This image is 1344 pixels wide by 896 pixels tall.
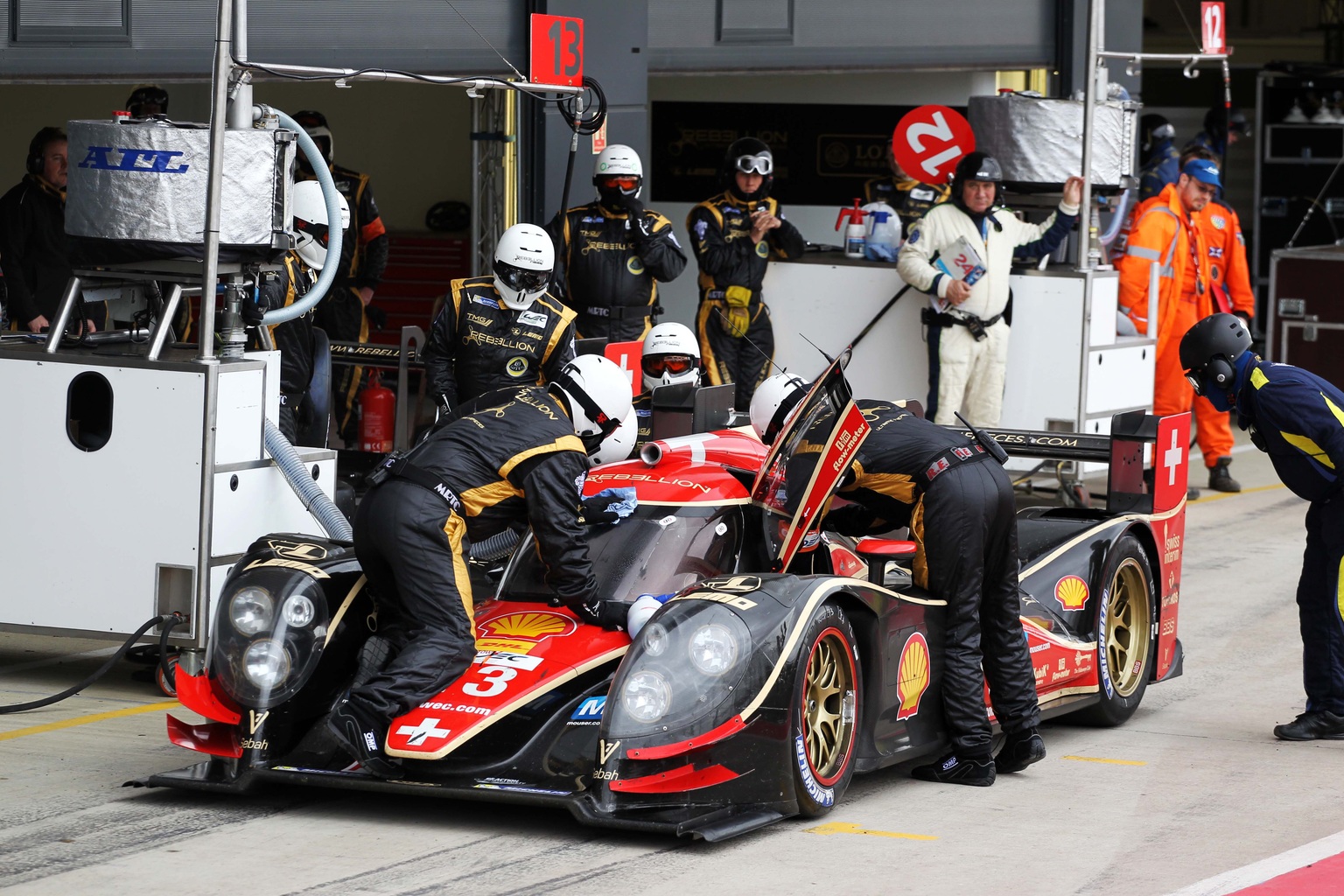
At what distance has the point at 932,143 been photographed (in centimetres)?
1409

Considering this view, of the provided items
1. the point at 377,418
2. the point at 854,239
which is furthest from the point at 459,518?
the point at 854,239

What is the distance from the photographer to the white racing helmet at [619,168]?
12.4 meters

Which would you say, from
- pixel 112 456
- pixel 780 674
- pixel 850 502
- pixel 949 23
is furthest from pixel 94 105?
pixel 780 674

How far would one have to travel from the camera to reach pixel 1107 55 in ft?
43.5

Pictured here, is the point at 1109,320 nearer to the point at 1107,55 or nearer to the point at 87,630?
the point at 1107,55

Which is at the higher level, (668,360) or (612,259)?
(612,259)

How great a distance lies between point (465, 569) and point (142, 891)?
1616mm

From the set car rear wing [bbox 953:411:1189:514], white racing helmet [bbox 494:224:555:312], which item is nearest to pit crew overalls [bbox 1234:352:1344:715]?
car rear wing [bbox 953:411:1189:514]

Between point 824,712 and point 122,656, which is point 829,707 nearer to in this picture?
point 824,712

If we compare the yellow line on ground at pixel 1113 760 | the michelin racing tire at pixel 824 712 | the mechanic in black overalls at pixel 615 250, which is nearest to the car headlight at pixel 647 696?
the michelin racing tire at pixel 824 712

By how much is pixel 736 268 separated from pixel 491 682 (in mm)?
7707

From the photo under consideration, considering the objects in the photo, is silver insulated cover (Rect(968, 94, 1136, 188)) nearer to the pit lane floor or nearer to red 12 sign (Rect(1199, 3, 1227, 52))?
red 12 sign (Rect(1199, 3, 1227, 52))

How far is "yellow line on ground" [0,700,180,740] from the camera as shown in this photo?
786 cm

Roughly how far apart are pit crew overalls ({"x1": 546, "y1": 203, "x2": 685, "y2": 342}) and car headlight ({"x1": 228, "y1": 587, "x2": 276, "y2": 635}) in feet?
19.4
